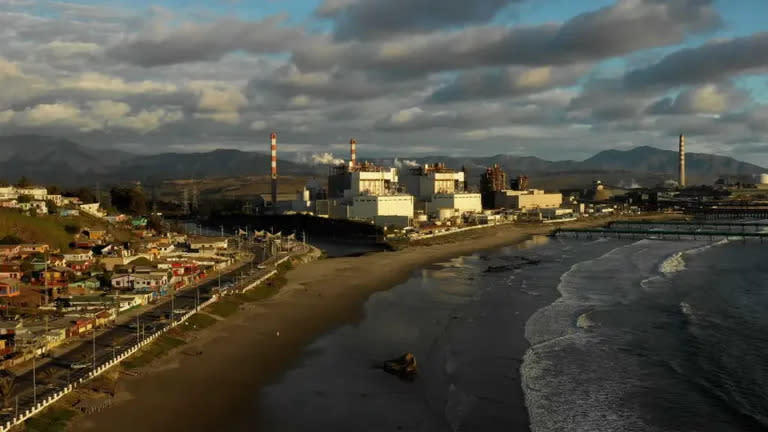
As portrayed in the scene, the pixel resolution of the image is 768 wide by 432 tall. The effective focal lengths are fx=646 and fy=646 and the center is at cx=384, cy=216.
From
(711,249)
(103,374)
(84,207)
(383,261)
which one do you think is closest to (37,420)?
(103,374)

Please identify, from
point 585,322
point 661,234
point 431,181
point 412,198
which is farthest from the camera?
point 431,181

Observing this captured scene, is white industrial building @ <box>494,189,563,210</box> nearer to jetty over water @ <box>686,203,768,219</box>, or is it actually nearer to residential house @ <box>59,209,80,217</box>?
jetty over water @ <box>686,203,768,219</box>

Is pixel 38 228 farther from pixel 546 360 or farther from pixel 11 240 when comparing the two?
pixel 546 360

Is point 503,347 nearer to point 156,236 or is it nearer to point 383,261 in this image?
point 383,261

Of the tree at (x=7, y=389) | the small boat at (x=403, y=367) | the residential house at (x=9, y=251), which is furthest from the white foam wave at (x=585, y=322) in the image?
the residential house at (x=9, y=251)

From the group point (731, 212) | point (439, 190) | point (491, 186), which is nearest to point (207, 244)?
point (439, 190)

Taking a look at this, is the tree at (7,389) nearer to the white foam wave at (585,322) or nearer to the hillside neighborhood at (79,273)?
the hillside neighborhood at (79,273)

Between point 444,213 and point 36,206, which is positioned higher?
point 36,206
